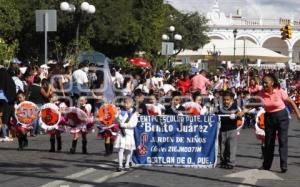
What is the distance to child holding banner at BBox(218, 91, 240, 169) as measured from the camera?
46.0ft

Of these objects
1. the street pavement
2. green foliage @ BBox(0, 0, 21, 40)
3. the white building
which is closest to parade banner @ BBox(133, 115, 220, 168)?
the street pavement

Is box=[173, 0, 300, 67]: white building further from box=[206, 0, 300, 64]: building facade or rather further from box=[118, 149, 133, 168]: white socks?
box=[118, 149, 133, 168]: white socks

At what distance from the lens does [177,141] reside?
14.2 m

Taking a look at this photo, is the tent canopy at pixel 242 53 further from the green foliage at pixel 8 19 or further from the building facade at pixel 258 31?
the building facade at pixel 258 31

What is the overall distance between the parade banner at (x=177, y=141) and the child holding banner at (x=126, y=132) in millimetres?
263

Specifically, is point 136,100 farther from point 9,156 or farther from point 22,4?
point 22,4

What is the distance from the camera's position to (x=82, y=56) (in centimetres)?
3572

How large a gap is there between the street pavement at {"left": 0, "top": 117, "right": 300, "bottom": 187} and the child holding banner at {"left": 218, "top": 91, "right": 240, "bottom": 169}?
221 millimetres

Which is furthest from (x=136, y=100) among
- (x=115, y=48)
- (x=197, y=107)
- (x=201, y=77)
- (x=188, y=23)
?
(x=188, y=23)

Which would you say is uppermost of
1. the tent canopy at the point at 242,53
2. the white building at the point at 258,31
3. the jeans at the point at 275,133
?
the white building at the point at 258,31

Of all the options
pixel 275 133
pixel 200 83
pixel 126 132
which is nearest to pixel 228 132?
pixel 275 133

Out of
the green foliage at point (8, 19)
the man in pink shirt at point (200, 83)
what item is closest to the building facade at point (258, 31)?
the green foliage at point (8, 19)

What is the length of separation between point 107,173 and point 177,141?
1706 millimetres

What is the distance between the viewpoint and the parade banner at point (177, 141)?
1407cm
